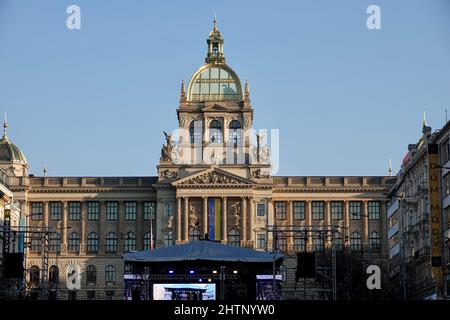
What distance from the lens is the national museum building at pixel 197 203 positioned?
141 m

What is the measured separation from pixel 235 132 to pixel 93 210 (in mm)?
20260

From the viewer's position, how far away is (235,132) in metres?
147

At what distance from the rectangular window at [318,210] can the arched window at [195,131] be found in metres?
16.4

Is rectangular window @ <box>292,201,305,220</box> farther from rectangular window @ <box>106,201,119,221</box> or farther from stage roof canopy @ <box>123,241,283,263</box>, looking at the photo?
stage roof canopy @ <box>123,241,283,263</box>

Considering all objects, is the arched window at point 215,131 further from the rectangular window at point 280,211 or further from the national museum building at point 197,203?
the rectangular window at point 280,211

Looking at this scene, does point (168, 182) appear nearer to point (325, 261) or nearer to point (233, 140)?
point (233, 140)

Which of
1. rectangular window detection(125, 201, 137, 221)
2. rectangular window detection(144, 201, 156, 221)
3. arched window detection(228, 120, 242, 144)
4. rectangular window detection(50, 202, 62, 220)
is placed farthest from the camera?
arched window detection(228, 120, 242, 144)

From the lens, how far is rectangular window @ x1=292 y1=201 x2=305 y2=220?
474 ft

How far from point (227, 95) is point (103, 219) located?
22.7 meters

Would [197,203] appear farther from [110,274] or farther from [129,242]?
[110,274]

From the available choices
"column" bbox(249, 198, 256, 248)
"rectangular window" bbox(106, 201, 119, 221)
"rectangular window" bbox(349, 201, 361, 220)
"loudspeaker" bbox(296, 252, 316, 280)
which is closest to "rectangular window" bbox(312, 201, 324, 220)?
"rectangular window" bbox(349, 201, 361, 220)

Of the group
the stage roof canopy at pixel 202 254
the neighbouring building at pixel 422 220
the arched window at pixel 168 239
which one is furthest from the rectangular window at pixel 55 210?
the stage roof canopy at pixel 202 254

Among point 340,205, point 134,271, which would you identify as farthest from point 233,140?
point 134,271

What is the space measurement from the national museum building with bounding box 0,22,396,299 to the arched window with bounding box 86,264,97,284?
122 millimetres
